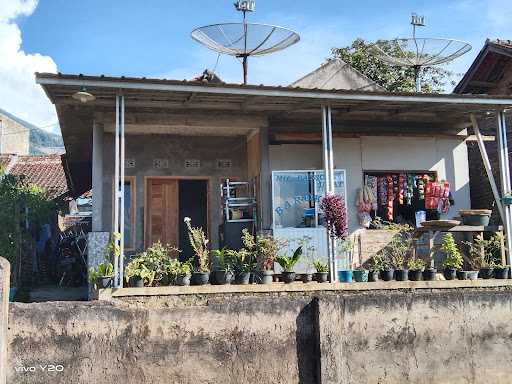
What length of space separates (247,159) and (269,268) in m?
3.34

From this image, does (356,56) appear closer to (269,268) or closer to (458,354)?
(269,268)

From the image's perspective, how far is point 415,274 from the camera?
335 inches

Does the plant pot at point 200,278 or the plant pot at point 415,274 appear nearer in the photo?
the plant pot at point 200,278

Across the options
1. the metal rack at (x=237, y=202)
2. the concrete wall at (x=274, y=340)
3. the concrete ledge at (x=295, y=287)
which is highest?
the metal rack at (x=237, y=202)

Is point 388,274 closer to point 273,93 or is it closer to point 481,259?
point 481,259

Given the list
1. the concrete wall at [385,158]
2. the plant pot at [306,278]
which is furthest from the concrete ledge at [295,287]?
the concrete wall at [385,158]

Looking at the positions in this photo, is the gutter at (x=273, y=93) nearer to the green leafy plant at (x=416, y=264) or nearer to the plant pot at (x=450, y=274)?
the green leafy plant at (x=416, y=264)

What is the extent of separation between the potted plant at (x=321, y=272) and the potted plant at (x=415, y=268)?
133cm

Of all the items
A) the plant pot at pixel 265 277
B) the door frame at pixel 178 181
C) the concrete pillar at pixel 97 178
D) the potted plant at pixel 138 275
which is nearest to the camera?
the potted plant at pixel 138 275

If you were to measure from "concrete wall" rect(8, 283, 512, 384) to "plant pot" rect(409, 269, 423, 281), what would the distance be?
1924 millimetres

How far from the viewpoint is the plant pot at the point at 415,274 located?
8484 millimetres

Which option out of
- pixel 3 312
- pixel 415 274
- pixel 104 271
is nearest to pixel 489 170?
pixel 415 274

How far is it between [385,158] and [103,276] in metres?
6.16

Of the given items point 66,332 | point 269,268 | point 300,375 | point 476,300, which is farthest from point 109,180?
point 476,300
